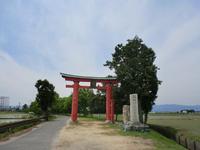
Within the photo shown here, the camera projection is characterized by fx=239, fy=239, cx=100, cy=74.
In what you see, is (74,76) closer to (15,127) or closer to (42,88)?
(42,88)

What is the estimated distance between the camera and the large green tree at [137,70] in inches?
958

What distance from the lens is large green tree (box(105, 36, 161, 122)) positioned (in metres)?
24.3

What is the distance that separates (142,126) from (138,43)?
41.0 feet

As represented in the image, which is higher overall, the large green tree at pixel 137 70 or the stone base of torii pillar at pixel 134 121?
the large green tree at pixel 137 70

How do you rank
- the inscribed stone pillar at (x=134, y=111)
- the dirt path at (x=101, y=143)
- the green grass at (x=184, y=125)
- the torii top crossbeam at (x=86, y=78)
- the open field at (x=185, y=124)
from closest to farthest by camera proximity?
the dirt path at (x=101, y=143), the green grass at (x=184, y=125), the open field at (x=185, y=124), the inscribed stone pillar at (x=134, y=111), the torii top crossbeam at (x=86, y=78)

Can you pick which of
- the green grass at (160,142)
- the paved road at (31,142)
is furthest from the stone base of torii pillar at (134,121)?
the paved road at (31,142)

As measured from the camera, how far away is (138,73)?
24516 millimetres

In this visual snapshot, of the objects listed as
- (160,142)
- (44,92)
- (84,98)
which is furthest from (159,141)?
(84,98)

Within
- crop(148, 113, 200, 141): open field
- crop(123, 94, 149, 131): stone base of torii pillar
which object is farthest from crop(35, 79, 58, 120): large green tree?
crop(123, 94, 149, 131): stone base of torii pillar

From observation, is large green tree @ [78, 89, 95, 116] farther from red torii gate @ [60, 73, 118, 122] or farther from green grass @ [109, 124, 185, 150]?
green grass @ [109, 124, 185, 150]

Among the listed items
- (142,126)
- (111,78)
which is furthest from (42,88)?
(142,126)

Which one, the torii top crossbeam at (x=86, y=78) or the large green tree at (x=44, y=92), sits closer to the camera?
the torii top crossbeam at (x=86, y=78)

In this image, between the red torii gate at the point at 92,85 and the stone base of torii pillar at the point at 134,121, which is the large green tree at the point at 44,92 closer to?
the red torii gate at the point at 92,85

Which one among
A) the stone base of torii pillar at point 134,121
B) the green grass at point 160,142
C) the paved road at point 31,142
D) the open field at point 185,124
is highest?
the stone base of torii pillar at point 134,121
